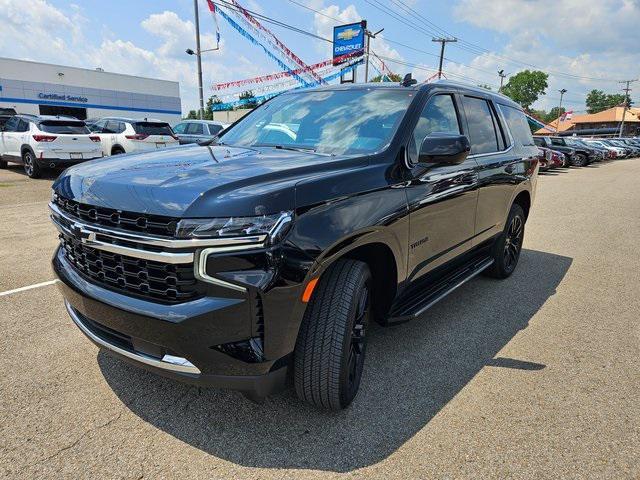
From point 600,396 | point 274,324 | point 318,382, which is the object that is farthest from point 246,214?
point 600,396

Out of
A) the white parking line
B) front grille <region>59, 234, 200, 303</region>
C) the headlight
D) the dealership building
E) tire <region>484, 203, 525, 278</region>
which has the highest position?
the dealership building

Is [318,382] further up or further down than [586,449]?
further up

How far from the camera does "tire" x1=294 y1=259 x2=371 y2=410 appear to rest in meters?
2.38

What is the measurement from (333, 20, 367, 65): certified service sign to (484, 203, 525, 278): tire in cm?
→ 3009

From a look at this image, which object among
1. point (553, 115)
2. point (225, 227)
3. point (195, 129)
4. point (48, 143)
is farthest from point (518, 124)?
point (553, 115)

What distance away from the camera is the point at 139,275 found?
7.10 feet

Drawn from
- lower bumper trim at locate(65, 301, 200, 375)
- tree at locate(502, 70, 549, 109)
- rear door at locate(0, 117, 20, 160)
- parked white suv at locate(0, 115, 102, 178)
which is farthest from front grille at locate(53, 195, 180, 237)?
tree at locate(502, 70, 549, 109)

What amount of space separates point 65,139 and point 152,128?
2.39 metres

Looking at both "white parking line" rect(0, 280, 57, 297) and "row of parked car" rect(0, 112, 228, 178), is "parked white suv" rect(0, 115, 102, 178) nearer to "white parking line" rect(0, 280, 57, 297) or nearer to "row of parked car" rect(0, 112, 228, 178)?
"row of parked car" rect(0, 112, 228, 178)

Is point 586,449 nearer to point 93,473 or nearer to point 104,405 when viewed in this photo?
point 93,473

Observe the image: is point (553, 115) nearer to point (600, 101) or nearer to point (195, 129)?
point (600, 101)

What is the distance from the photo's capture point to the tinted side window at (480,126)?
407cm

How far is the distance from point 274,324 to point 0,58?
40544 mm

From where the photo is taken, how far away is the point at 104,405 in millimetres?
2688
